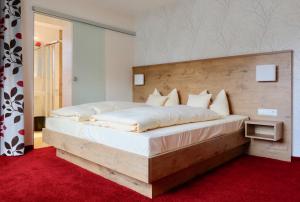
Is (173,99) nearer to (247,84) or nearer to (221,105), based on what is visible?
(221,105)

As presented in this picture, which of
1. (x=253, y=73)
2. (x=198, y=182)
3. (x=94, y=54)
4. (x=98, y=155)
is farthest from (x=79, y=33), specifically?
(x=198, y=182)

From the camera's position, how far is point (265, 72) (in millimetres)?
2889

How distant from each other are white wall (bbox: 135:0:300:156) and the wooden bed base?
4.00 feet

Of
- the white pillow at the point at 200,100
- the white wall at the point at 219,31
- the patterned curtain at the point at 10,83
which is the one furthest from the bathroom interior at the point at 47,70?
the white pillow at the point at 200,100

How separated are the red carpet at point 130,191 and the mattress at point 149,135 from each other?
1.22 ft

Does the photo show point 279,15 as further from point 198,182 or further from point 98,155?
point 98,155

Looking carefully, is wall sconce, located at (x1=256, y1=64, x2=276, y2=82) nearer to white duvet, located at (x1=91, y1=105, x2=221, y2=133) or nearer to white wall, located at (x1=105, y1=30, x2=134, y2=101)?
white duvet, located at (x1=91, y1=105, x2=221, y2=133)

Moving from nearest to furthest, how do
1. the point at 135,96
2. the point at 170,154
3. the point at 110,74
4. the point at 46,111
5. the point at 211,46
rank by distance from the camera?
the point at 170,154 < the point at 211,46 < the point at 110,74 < the point at 135,96 < the point at 46,111

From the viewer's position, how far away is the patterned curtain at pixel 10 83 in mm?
2932

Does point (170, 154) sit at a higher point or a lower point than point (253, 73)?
lower

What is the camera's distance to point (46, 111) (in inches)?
211

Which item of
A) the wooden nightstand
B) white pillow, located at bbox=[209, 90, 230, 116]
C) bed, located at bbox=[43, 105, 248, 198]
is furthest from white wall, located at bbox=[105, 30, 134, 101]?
the wooden nightstand

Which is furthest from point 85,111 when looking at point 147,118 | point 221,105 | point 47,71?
point 47,71

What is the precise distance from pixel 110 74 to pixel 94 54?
494 mm
